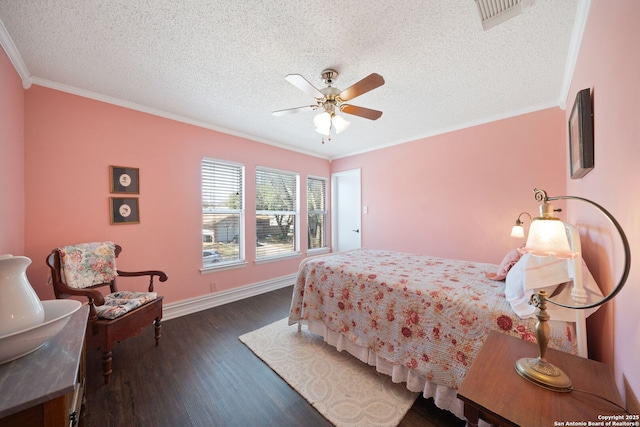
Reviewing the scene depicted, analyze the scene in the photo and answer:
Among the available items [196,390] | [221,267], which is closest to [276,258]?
[221,267]

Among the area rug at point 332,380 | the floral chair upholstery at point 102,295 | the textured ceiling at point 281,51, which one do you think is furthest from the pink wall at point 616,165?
the floral chair upholstery at point 102,295

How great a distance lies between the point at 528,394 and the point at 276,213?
143 inches

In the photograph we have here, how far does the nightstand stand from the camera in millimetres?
713

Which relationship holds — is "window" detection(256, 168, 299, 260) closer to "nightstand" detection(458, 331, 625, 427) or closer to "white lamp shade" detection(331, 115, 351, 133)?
"white lamp shade" detection(331, 115, 351, 133)

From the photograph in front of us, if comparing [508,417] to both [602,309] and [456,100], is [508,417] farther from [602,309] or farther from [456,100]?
[456,100]

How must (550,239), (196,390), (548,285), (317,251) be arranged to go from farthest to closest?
(317,251) → (196,390) → (548,285) → (550,239)

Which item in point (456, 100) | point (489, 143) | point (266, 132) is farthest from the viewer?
point (266, 132)


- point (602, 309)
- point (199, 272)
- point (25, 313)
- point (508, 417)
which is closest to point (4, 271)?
point (25, 313)

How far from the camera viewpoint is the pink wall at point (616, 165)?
31.0 inches

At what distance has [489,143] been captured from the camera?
2.93 meters

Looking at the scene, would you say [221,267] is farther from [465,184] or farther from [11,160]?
[465,184]

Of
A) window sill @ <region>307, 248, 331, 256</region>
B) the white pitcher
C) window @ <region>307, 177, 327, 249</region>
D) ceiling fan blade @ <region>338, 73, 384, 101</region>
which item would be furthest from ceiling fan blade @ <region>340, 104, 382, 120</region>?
window sill @ <region>307, 248, 331, 256</region>

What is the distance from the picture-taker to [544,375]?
0.84 meters

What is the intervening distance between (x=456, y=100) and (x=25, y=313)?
3.42m
